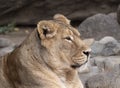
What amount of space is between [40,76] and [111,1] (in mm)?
8393

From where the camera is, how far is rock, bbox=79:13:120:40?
35.4 ft

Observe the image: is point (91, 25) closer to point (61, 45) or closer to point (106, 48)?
point (106, 48)

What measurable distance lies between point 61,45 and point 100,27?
629cm

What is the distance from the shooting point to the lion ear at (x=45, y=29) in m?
4.69

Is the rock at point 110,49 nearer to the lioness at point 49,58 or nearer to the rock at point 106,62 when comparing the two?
the rock at point 106,62

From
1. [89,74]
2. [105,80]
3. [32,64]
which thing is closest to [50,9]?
[89,74]

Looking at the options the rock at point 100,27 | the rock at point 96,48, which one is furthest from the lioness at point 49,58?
the rock at point 100,27

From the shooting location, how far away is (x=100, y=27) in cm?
1098

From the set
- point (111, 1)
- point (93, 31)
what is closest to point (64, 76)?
point (93, 31)

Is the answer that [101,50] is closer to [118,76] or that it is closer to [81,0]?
[118,76]

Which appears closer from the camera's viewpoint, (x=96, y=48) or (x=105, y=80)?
(x=105, y=80)

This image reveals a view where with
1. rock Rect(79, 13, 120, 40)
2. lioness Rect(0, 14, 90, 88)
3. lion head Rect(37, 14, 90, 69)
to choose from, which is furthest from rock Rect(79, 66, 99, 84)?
rock Rect(79, 13, 120, 40)

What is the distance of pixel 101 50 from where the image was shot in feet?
27.6

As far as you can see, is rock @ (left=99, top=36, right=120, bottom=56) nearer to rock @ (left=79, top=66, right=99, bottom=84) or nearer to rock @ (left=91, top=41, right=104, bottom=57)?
rock @ (left=91, top=41, right=104, bottom=57)
